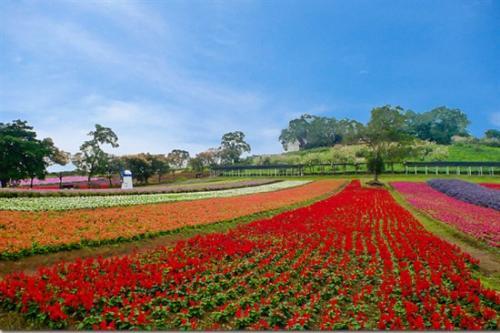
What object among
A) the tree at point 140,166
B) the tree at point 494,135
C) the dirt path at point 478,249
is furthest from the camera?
the tree at point 494,135

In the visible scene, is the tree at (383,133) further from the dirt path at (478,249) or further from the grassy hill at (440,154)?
the dirt path at (478,249)

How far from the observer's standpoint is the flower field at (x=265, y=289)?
479 centimetres

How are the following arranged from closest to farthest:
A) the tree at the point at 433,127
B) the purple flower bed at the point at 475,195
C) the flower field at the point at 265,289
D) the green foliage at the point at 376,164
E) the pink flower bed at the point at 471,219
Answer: the flower field at the point at 265,289
the pink flower bed at the point at 471,219
the purple flower bed at the point at 475,195
the green foliage at the point at 376,164
the tree at the point at 433,127

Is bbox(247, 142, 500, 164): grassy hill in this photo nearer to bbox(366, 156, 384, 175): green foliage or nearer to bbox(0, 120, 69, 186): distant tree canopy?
A: bbox(366, 156, 384, 175): green foliage

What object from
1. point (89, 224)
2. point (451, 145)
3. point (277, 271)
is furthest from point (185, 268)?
point (451, 145)

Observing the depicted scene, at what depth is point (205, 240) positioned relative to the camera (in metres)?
10.0

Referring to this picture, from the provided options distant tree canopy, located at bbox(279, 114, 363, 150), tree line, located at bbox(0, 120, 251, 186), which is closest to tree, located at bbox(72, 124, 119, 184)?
tree line, located at bbox(0, 120, 251, 186)

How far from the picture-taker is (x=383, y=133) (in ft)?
133

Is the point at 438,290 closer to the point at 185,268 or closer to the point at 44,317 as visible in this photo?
the point at 185,268

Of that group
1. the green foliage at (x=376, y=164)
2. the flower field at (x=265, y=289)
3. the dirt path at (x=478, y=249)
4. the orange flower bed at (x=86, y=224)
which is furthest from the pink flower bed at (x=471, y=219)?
the green foliage at (x=376, y=164)

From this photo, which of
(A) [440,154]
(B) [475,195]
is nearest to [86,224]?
(B) [475,195]

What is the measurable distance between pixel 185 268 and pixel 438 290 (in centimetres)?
537

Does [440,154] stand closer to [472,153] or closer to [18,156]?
[472,153]

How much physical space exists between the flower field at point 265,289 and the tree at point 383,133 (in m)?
33.4
